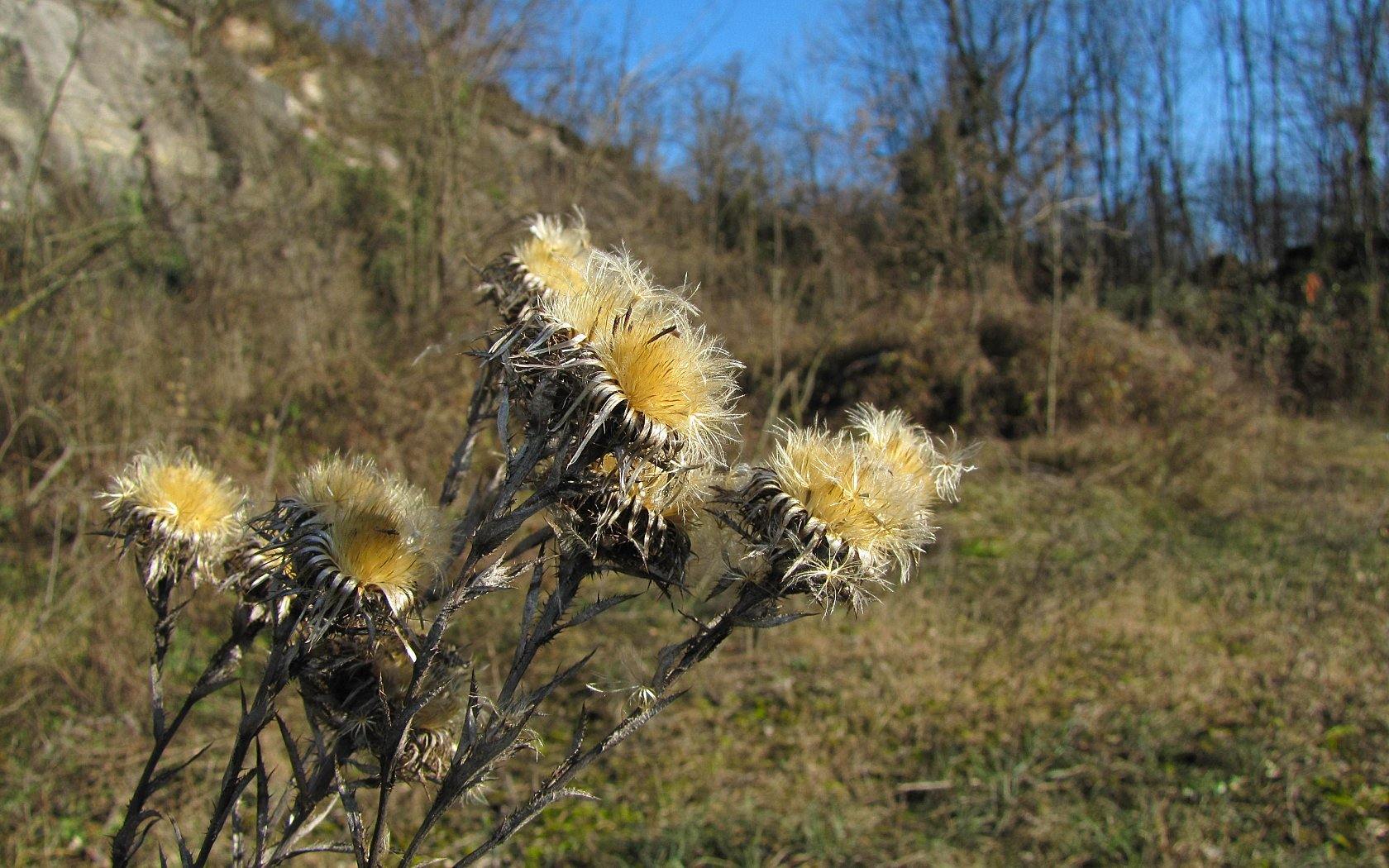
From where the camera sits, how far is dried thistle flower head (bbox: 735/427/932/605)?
981 mm

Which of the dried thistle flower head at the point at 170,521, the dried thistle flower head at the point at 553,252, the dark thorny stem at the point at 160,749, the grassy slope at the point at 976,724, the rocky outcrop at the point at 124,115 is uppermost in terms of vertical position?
the rocky outcrop at the point at 124,115

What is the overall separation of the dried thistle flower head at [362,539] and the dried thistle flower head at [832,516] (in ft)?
1.21

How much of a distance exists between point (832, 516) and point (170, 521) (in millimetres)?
952

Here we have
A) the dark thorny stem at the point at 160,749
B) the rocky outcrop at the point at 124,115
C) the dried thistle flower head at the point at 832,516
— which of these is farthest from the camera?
the rocky outcrop at the point at 124,115

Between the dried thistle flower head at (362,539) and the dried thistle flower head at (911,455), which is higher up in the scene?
the dried thistle flower head at (911,455)

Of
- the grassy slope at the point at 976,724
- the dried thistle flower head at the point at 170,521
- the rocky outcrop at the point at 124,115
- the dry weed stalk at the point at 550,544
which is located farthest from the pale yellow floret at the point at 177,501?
the rocky outcrop at the point at 124,115

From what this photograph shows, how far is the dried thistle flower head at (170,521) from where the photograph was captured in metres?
1.26

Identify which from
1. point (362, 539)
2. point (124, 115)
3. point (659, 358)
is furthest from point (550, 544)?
point (124, 115)

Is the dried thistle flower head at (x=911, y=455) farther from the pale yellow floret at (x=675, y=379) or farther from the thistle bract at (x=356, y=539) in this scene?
the thistle bract at (x=356, y=539)

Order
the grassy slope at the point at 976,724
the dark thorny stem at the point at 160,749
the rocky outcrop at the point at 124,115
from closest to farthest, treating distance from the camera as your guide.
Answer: the dark thorny stem at the point at 160,749 → the grassy slope at the point at 976,724 → the rocky outcrop at the point at 124,115

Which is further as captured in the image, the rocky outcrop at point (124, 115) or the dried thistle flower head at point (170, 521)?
the rocky outcrop at point (124, 115)

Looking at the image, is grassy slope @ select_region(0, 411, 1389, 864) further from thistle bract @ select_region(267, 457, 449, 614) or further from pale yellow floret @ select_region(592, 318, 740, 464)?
pale yellow floret @ select_region(592, 318, 740, 464)

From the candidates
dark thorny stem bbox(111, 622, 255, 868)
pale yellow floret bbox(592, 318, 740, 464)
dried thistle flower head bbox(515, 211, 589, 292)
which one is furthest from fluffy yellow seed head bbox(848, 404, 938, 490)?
dark thorny stem bbox(111, 622, 255, 868)

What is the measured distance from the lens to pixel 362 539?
3.13 ft
